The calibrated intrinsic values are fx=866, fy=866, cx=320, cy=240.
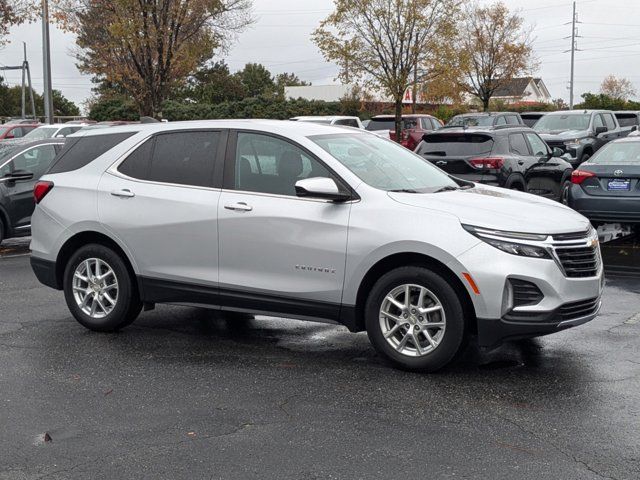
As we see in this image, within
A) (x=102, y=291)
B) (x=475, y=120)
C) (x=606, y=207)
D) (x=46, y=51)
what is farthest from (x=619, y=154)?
(x=46, y=51)

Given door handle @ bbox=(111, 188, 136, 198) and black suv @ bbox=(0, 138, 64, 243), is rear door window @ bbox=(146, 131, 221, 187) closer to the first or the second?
door handle @ bbox=(111, 188, 136, 198)

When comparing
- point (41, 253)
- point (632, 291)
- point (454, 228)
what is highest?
point (454, 228)

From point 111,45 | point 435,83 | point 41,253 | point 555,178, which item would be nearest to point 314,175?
point 41,253

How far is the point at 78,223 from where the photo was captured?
24.2 ft

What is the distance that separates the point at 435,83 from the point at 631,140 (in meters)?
18.7

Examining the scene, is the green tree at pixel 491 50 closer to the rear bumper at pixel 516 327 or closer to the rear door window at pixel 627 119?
the rear door window at pixel 627 119

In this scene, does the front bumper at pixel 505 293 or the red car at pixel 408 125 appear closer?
the front bumper at pixel 505 293

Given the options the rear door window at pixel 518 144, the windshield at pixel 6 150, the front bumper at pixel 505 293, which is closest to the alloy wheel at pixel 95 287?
the front bumper at pixel 505 293

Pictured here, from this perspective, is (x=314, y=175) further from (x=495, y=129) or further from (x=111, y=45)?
(x=111, y=45)

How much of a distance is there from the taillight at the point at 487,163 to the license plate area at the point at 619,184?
2.28 metres

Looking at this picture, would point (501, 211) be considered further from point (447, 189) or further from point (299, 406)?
point (299, 406)

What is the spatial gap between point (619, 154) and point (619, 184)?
2.52ft

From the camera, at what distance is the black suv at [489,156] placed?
13.8 metres

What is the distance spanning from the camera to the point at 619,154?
1236 cm
